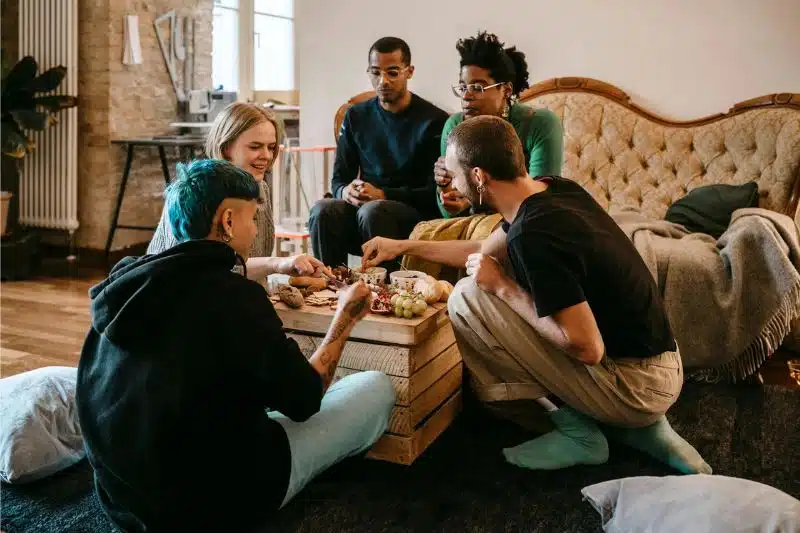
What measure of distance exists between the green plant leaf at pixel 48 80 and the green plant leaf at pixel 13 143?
29 centimetres

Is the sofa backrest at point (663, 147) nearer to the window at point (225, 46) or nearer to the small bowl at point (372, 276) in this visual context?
the small bowl at point (372, 276)

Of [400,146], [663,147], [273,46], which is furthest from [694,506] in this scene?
[273,46]

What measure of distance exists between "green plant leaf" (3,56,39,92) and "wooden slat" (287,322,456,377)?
132 inches

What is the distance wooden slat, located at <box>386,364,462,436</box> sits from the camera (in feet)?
6.91

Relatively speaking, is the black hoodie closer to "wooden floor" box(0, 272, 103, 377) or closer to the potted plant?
"wooden floor" box(0, 272, 103, 377)

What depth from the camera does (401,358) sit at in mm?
2080

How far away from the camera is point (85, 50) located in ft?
16.5

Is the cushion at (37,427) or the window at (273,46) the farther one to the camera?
the window at (273,46)

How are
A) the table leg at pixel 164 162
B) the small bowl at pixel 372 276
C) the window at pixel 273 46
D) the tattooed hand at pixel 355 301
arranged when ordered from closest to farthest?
the tattooed hand at pixel 355 301, the small bowl at pixel 372 276, the table leg at pixel 164 162, the window at pixel 273 46

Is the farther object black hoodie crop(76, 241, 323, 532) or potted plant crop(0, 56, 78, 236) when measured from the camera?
potted plant crop(0, 56, 78, 236)

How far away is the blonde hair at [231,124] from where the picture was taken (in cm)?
232

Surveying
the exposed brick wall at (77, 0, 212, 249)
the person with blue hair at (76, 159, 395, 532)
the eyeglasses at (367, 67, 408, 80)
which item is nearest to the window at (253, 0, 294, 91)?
the exposed brick wall at (77, 0, 212, 249)

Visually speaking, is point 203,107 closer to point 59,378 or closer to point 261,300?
point 59,378

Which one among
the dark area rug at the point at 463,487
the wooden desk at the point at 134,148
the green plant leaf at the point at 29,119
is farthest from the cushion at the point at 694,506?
the green plant leaf at the point at 29,119
